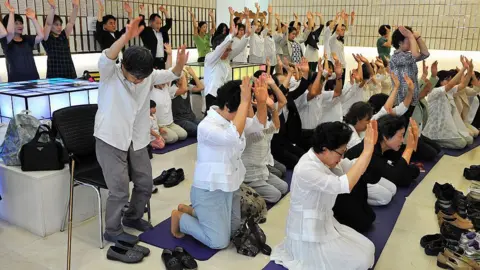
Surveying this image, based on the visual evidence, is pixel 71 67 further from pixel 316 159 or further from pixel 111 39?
pixel 316 159

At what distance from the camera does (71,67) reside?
5.74 metres

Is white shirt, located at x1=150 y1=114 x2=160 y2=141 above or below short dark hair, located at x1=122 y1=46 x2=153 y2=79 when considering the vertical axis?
below

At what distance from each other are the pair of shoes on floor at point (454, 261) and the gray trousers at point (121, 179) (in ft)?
6.69

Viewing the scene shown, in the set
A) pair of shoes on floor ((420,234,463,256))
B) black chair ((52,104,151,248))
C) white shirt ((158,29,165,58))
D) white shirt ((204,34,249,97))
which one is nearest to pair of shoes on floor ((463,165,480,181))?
pair of shoes on floor ((420,234,463,256))

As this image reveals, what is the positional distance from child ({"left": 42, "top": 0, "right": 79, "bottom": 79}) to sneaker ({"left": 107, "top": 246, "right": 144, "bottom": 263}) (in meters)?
3.55

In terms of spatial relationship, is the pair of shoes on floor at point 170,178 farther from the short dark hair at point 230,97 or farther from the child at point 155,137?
the short dark hair at point 230,97

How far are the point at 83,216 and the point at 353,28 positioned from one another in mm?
11945

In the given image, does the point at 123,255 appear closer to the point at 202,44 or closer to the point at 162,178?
the point at 162,178

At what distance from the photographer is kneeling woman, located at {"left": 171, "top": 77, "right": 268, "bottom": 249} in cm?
272

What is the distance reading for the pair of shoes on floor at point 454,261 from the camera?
2682 mm

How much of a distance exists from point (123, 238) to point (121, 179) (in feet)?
1.34

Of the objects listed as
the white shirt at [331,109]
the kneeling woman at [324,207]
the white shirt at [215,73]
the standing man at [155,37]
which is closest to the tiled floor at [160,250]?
the kneeling woman at [324,207]

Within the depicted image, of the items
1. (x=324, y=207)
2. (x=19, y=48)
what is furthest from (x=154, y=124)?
(x=324, y=207)

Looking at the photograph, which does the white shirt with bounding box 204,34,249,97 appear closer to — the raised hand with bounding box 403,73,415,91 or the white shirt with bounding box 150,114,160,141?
the white shirt with bounding box 150,114,160,141
